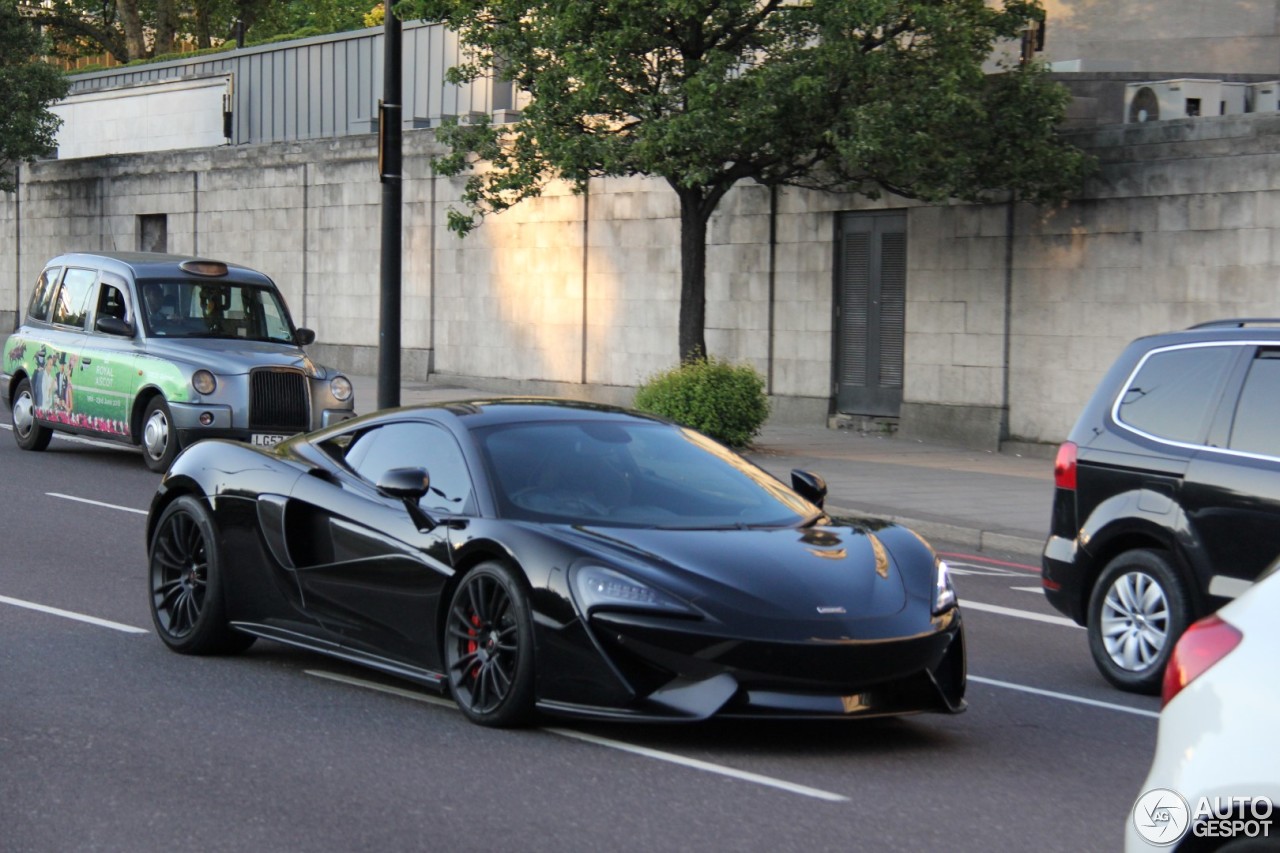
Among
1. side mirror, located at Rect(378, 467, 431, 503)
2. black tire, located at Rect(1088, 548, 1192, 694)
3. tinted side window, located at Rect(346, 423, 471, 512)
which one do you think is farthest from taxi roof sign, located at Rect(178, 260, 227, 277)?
black tire, located at Rect(1088, 548, 1192, 694)

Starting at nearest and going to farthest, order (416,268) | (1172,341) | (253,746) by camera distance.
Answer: (253,746) → (1172,341) → (416,268)

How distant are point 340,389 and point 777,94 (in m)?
5.29

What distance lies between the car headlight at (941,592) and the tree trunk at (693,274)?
13220mm

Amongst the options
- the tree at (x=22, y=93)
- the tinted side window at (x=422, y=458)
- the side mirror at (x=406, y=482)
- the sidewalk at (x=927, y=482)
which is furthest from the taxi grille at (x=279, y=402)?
the tree at (x=22, y=93)

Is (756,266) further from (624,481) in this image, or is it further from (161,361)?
(624,481)

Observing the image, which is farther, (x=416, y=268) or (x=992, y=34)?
(x=416, y=268)

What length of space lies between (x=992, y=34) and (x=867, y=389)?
4.97 meters

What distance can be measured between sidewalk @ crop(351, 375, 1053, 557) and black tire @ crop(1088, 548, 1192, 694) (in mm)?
4533

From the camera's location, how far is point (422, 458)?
7.96 metres

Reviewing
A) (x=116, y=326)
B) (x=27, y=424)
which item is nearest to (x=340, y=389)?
(x=116, y=326)

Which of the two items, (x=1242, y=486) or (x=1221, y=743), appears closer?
(x=1221, y=743)

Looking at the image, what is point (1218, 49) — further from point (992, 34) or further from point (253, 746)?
point (253, 746)

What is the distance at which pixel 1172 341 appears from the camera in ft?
29.2

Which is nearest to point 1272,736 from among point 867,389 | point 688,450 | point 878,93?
point 688,450
